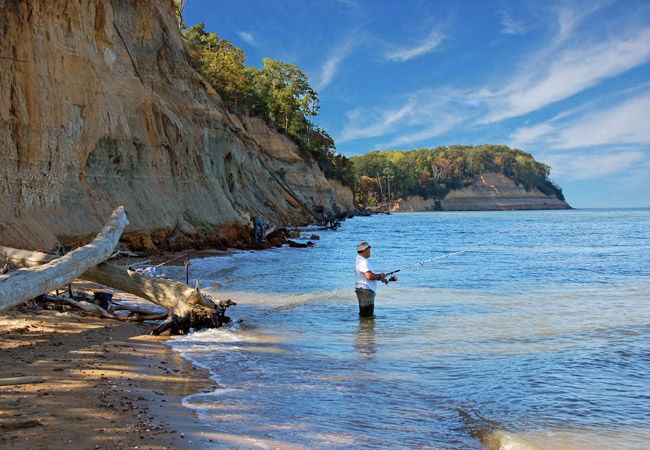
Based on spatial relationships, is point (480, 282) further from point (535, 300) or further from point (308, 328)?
point (308, 328)

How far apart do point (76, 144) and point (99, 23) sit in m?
4.52

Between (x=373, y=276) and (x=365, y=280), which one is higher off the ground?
(x=373, y=276)

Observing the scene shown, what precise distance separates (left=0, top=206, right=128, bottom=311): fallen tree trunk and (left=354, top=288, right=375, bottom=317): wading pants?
4.33m

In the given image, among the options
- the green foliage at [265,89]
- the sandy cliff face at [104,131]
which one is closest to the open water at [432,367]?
the sandy cliff face at [104,131]

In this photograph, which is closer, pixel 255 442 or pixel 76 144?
pixel 255 442

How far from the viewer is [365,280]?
8945 millimetres

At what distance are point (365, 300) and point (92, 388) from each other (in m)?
5.33

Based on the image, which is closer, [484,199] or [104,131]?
[104,131]

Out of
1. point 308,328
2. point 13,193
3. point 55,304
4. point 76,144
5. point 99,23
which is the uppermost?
point 99,23

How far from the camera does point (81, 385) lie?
4617mm

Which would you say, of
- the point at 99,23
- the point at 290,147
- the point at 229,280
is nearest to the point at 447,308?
the point at 229,280

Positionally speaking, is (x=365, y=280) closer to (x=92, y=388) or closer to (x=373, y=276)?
(x=373, y=276)

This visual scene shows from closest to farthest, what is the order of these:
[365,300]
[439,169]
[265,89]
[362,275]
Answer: [362,275] < [365,300] < [265,89] < [439,169]

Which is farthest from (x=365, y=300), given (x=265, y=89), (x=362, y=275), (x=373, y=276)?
(x=265, y=89)
